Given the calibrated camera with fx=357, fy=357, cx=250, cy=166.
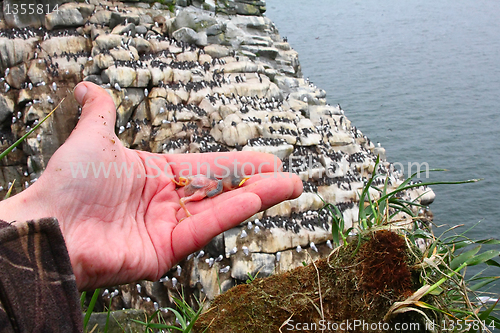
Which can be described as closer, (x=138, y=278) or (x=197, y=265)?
(x=138, y=278)

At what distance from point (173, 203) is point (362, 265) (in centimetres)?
206

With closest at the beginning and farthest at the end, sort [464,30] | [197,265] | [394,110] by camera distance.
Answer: [197,265] < [394,110] < [464,30]

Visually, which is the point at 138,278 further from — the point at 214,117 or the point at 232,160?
the point at 214,117

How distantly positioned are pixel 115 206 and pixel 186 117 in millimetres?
7807

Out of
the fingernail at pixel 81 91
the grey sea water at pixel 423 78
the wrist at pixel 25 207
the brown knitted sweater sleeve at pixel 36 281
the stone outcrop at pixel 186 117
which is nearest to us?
the brown knitted sweater sleeve at pixel 36 281

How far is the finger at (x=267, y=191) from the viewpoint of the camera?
133 inches

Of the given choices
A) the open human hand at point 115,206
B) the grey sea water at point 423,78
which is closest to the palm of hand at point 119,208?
the open human hand at point 115,206

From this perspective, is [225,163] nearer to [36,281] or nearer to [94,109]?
[94,109]

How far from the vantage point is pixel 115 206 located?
3.26 m

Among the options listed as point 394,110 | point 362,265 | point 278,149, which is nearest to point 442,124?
point 394,110

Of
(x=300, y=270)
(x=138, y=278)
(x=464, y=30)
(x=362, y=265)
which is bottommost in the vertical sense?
(x=138, y=278)

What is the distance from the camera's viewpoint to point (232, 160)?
13.3 feet

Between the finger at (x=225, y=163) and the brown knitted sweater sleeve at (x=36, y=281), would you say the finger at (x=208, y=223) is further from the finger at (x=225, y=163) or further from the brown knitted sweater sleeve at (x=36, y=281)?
the brown knitted sweater sleeve at (x=36, y=281)

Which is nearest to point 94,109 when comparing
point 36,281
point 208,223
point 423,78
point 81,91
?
point 81,91
